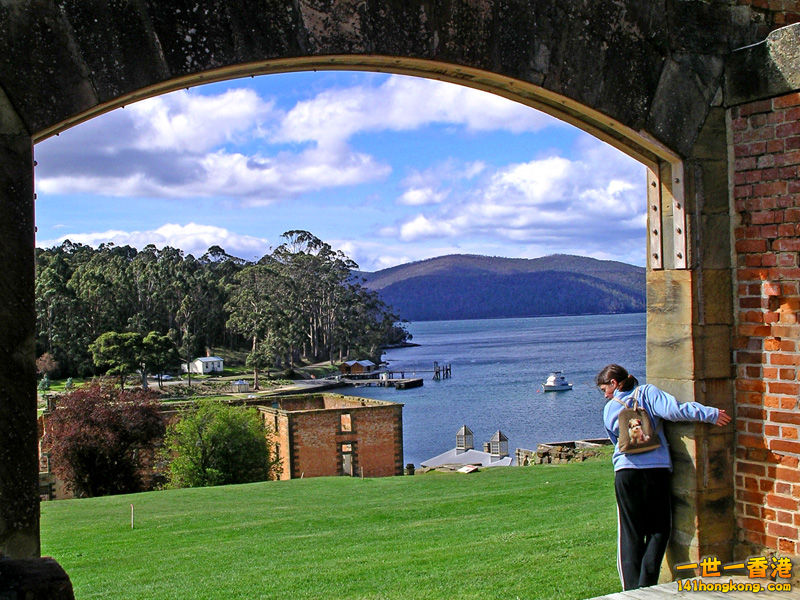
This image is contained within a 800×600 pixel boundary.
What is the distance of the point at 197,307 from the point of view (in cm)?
7288

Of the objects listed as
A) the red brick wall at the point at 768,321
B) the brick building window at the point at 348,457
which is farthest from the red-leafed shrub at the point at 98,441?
the red brick wall at the point at 768,321

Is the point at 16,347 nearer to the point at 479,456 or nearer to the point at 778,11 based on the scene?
the point at 778,11

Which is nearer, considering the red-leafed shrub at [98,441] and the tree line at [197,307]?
the red-leafed shrub at [98,441]

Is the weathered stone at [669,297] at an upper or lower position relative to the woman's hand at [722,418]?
upper

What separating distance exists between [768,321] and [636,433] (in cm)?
91

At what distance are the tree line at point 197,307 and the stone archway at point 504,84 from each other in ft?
171

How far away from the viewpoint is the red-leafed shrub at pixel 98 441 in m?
28.9

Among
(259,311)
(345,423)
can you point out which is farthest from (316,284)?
(345,423)

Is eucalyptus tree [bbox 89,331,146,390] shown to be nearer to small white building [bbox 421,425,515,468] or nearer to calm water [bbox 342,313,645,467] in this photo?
calm water [bbox 342,313,645,467]

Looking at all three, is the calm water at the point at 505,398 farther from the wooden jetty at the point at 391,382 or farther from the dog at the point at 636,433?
the dog at the point at 636,433

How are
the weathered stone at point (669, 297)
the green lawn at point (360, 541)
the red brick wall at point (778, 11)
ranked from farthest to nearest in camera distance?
the green lawn at point (360, 541) → the red brick wall at point (778, 11) → the weathered stone at point (669, 297)

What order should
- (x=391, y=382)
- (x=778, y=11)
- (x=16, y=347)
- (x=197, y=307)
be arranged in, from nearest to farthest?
1. (x=16, y=347)
2. (x=778, y=11)
3. (x=197, y=307)
4. (x=391, y=382)

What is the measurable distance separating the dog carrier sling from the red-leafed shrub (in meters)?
27.5

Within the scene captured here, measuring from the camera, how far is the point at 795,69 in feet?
13.7
